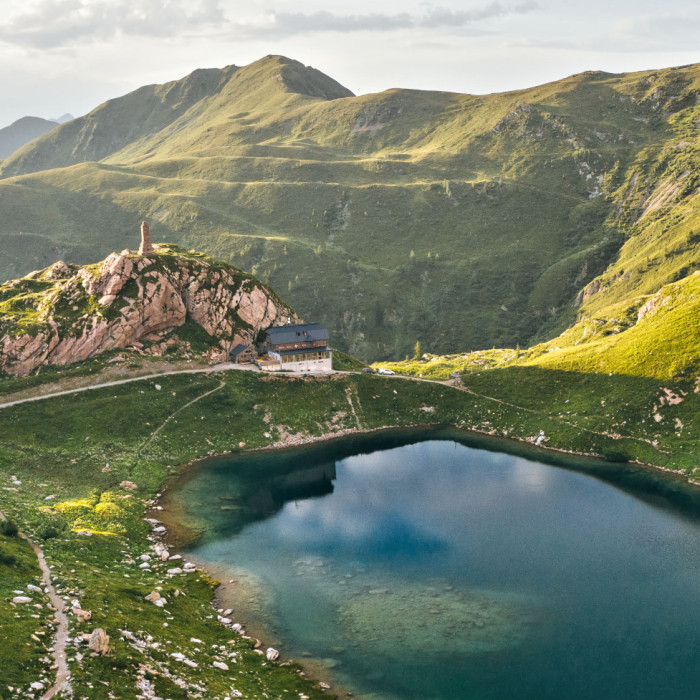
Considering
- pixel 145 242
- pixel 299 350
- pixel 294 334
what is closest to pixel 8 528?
pixel 299 350

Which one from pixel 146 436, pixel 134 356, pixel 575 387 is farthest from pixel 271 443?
pixel 575 387

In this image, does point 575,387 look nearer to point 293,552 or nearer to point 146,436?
point 293,552

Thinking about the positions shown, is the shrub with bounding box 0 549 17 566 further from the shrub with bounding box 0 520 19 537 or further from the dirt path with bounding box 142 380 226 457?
the dirt path with bounding box 142 380 226 457

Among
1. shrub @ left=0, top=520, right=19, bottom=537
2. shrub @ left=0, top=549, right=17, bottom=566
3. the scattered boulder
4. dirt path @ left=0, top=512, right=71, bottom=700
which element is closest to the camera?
dirt path @ left=0, top=512, right=71, bottom=700

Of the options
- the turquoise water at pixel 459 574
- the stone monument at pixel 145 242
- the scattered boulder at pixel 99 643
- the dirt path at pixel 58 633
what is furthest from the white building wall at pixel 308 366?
the scattered boulder at pixel 99 643

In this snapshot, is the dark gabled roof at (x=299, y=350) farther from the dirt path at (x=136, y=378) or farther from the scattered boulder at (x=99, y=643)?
the scattered boulder at (x=99, y=643)

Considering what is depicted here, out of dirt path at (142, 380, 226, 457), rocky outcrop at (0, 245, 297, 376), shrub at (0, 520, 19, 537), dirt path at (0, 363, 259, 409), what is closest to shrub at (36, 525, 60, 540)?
shrub at (0, 520, 19, 537)

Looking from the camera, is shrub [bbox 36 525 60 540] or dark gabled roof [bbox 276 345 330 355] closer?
shrub [bbox 36 525 60 540]
